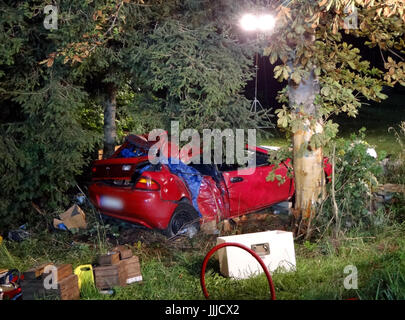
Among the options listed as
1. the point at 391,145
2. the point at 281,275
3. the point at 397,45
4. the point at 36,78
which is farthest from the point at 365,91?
the point at 391,145

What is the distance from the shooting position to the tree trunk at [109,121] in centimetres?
1115

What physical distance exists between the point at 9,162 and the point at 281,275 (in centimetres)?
530

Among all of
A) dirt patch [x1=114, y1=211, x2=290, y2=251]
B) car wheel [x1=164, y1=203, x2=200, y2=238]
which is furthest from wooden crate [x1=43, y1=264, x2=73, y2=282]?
car wheel [x1=164, y1=203, x2=200, y2=238]

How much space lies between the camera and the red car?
7.70 meters

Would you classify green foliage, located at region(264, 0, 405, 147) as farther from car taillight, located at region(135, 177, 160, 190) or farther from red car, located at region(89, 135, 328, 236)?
car taillight, located at region(135, 177, 160, 190)

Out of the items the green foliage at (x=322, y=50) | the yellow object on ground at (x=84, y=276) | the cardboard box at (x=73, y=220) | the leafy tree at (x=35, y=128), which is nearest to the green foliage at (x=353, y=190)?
the green foliage at (x=322, y=50)

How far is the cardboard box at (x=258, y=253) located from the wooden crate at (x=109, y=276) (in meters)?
1.07

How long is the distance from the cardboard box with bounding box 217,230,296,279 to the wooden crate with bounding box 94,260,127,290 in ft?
3.53

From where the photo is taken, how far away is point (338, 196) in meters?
7.37

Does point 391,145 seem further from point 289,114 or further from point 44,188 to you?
point 44,188

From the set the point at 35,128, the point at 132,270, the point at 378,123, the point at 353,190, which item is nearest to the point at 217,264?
the point at 132,270

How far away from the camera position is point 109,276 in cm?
571

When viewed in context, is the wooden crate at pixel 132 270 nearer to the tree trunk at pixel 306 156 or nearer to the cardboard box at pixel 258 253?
the cardboard box at pixel 258 253

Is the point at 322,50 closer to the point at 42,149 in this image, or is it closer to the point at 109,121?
the point at 42,149
